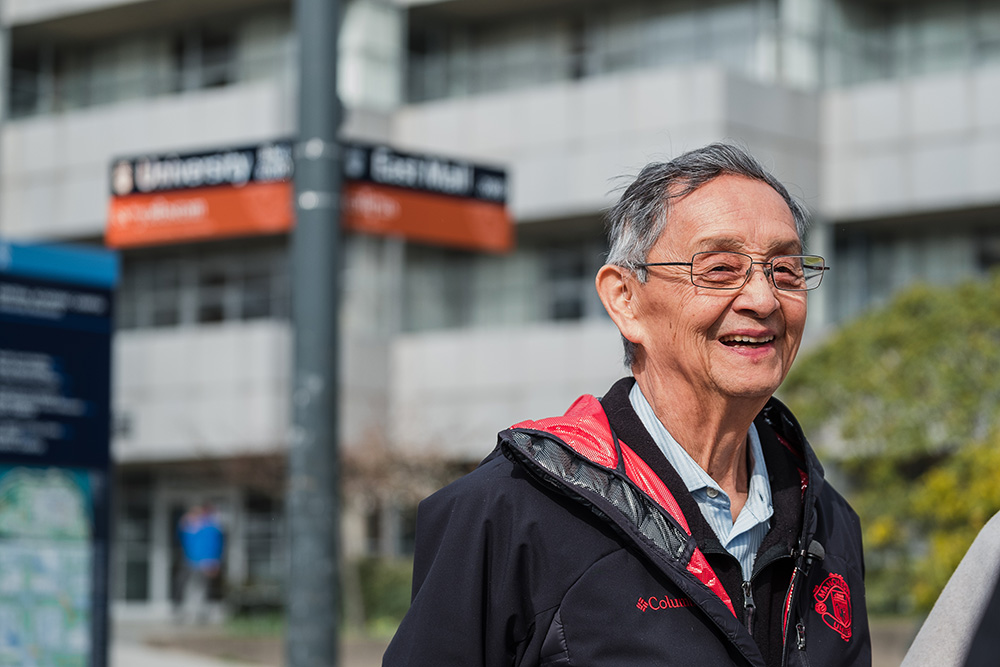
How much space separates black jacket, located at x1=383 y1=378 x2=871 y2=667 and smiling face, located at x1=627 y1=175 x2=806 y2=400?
19cm

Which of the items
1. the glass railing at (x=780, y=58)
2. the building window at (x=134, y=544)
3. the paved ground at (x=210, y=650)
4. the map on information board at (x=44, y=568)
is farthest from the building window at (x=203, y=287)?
the map on information board at (x=44, y=568)

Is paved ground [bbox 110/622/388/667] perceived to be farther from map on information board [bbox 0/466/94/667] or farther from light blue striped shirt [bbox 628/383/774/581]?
light blue striped shirt [bbox 628/383/774/581]

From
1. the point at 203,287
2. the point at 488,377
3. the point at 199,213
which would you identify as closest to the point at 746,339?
the point at 199,213

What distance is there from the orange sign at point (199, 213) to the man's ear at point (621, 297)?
188 inches

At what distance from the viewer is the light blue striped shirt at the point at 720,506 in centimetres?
301

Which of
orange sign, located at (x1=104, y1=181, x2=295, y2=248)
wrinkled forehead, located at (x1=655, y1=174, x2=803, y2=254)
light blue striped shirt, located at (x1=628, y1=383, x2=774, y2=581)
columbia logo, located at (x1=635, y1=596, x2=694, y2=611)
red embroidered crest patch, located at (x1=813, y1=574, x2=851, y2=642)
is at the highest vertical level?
orange sign, located at (x1=104, y1=181, x2=295, y2=248)

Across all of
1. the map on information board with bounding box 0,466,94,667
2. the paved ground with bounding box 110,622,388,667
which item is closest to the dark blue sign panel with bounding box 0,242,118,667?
the map on information board with bounding box 0,466,94,667

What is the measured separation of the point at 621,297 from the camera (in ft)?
10.4

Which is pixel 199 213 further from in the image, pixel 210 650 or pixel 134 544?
pixel 134 544

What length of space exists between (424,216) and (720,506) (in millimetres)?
5752

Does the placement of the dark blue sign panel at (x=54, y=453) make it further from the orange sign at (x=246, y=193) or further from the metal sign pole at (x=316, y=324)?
the metal sign pole at (x=316, y=324)

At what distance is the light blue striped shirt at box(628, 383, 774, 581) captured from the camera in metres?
3.01

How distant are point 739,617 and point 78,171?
1109 inches

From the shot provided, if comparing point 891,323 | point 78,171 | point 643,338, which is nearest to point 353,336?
point 78,171
